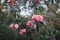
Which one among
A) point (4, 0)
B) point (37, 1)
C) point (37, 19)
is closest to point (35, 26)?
point (37, 19)

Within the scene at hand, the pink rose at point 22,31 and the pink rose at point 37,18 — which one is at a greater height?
the pink rose at point 37,18

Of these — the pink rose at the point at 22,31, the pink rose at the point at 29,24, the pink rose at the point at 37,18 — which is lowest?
the pink rose at the point at 22,31

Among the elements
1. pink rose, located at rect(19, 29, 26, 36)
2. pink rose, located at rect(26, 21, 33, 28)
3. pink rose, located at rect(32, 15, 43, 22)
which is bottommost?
pink rose, located at rect(19, 29, 26, 36)

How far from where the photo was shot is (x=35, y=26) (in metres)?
3.37

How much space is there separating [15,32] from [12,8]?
523 millimetres

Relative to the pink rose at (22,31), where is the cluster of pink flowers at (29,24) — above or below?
above

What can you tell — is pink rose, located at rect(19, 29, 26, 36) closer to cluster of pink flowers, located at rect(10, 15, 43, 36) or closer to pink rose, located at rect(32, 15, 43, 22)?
cluster of pink flowers, located at rect(10, 15, 43, 36)

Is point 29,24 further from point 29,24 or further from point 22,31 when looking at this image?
point 22,31

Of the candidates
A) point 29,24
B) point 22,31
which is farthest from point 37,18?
point 22,31

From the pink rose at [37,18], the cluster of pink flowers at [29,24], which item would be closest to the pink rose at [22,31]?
the cluster of pink flowers at [29,24]

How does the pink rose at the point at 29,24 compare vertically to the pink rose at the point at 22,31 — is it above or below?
above

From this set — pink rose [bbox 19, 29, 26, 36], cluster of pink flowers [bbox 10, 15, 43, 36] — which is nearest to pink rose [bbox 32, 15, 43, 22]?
cluster of pink flowers [bbox 10, 15, 43, 36]

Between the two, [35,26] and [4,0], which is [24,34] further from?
[4,0]

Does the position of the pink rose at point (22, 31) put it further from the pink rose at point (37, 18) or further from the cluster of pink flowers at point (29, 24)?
the pink rose at point (37, 18)
